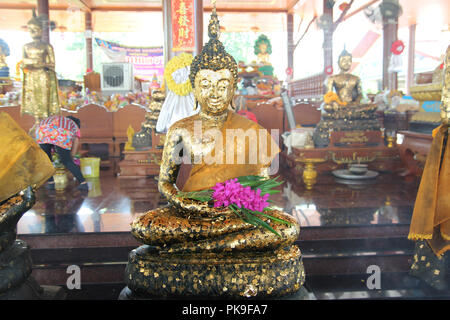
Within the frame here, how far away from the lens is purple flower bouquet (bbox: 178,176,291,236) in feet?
5.81

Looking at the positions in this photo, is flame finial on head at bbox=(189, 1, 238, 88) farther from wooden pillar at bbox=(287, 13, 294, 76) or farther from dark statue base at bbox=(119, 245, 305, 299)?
wooden pillar at bbox=(287, 13, 294, 76)

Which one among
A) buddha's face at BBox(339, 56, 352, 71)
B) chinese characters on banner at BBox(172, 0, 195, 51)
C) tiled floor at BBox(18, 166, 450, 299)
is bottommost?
tiled floor at BBox(18, 166, 450, 299)

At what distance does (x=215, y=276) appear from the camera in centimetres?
176

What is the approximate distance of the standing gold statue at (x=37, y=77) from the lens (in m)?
4.84

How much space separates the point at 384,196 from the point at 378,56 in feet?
48.2

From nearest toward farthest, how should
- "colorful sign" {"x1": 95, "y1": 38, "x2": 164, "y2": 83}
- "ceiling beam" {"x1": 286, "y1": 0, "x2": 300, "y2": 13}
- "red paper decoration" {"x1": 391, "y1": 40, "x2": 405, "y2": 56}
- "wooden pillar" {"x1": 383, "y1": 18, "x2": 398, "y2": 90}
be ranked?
"red paper decoration" {"x1": 391, "y1": 40, "x2": 405, "y2": 56} → "wooden pillar" {"x1": 383, "y1": 18, "x2": 398, "y2": 90} → "ceiling beam" {"x1": 286, "y1": 0, "x2": 300, "y2": 13} → "colorful sign" {"x1": 95, "y1": 38, "x2": 164, "y2": 83}

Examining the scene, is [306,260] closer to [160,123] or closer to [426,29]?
[160,123]

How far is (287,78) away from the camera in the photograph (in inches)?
491

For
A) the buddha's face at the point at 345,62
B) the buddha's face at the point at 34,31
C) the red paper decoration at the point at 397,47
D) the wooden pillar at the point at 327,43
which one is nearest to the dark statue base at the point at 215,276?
the buddha's face at the point at 34,31

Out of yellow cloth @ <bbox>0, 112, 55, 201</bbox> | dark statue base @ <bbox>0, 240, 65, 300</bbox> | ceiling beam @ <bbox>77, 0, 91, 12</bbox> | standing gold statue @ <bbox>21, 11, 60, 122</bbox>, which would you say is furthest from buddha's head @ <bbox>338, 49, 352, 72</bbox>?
ceiling beam @ <bbox>77, 0, 91, 12</bbox>

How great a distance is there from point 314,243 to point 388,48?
882cm

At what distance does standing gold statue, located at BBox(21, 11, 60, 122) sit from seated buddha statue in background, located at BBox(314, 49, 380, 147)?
3505 millimetres

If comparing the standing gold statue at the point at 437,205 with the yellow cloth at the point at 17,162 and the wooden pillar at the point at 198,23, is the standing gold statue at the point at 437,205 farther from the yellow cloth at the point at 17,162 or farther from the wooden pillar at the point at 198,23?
the wooden pillar at the point at 198,23

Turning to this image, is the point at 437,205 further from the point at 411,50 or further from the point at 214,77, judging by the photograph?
the point at 411,50
